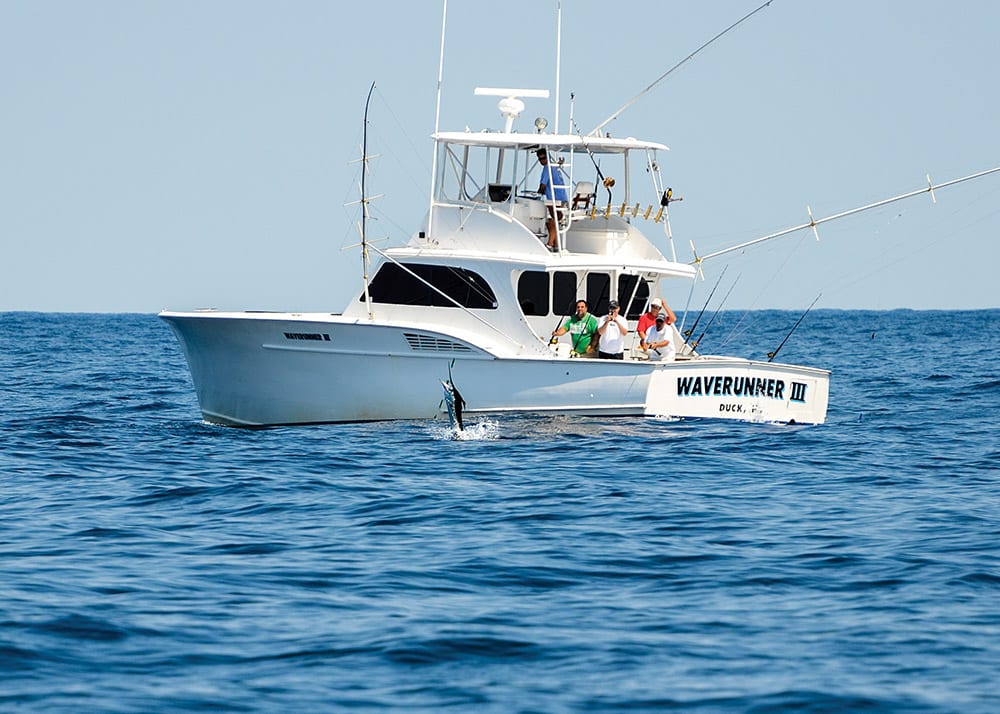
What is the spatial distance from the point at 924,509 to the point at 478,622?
5718 millimetres

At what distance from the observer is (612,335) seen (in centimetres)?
1938

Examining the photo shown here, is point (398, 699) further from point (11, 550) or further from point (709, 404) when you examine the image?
point (709, 404)

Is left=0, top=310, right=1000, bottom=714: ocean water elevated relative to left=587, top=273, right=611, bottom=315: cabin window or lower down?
lower down

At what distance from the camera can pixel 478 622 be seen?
884cm

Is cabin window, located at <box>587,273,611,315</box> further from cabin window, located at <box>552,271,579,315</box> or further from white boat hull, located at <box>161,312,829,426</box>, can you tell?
white boat hull, located at <box>161,312,829,426</box>

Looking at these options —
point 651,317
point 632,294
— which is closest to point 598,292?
point 632,294

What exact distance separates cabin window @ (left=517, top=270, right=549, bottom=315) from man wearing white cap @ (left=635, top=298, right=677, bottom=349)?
1322mm

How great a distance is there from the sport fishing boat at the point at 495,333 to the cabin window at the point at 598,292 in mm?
20

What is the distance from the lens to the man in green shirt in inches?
765

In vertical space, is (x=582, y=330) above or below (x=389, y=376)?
above

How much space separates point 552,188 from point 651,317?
2287mm

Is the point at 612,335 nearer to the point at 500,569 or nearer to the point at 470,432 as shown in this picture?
the point at 470,432

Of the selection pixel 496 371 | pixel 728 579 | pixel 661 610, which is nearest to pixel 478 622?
pixel 661 610

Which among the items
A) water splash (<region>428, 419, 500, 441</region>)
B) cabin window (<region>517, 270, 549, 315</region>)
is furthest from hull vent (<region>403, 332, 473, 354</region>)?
cabin window (<region>517, 270, 549, 315</region>)
